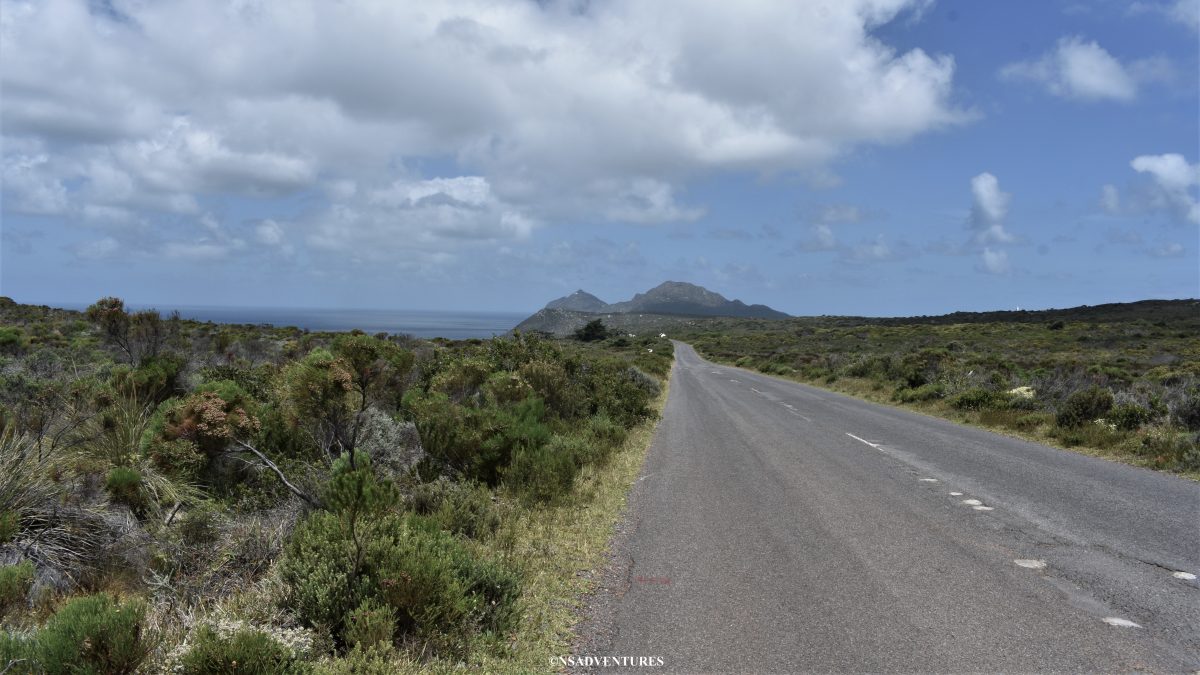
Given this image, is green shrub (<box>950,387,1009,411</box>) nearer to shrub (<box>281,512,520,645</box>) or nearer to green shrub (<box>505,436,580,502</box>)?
green shrub (<box>505,436,580,502</box>)

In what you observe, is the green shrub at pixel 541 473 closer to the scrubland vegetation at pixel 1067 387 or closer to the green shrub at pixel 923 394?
the scrubland vegetation at pixel 1067 387

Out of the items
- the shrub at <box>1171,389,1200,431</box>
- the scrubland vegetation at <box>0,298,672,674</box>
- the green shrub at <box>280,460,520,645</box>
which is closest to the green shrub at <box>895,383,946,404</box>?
the shrub at <box>1171,389,1200,431</box>

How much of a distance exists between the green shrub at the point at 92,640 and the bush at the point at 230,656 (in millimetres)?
264

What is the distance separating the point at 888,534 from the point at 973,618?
7.08 ft

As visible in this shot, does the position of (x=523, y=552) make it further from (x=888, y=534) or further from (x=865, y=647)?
(x=888, y=534)

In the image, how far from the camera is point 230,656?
327 cm

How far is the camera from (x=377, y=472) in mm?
7918

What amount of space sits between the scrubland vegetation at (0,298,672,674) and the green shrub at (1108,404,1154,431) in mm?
9880

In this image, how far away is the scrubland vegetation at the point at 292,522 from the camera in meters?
3.87

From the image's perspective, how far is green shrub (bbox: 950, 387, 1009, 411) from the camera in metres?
18.0

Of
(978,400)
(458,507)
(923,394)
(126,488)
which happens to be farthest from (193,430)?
(923,394)

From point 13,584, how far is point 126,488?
219cm

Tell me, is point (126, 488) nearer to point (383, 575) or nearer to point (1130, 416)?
point (383, 575)

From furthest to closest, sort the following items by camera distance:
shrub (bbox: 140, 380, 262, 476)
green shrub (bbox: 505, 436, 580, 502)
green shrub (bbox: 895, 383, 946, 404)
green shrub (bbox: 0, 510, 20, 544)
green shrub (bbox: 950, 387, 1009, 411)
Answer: green shrub (bbox: 895, 383, 946, 404) → green shrub (bbox: 950, 387, 1009, 411) → green shrub (bbox: 505, 436, 580, 502) → shrub (bbox: 140, 380, 262, 476) → green shrub (bbox: 0, 510, 20, 544)
